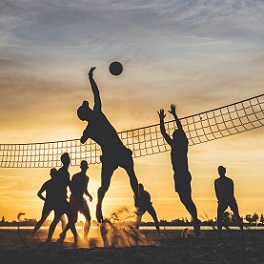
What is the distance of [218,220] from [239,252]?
154 inches

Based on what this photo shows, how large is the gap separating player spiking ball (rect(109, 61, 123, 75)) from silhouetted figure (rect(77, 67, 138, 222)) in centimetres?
205

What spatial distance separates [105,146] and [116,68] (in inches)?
114

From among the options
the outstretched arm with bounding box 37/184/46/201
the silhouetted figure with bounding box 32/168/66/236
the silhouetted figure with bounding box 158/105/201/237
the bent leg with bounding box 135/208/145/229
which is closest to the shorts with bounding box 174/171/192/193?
the silhouetted figure with bounding box 158/105/201/237

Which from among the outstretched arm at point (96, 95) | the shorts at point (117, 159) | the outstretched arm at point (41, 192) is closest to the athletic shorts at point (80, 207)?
the outstretched arm at point (41, 192)

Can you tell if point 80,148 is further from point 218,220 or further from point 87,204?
point 218,220

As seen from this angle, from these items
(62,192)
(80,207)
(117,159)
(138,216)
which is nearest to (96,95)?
(117,159)

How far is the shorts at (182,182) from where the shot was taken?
11336 millimetres

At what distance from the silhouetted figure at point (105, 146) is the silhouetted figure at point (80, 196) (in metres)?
1.53

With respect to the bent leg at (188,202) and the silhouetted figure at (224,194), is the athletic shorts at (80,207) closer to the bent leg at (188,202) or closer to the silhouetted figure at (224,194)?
the bent leg at (188,202)

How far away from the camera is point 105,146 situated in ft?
34.5

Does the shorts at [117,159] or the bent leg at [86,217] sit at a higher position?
the shorts at [117,159]

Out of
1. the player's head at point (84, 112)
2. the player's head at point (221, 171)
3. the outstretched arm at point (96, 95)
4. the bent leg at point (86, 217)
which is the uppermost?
the outstretched arm at point (96, 95)

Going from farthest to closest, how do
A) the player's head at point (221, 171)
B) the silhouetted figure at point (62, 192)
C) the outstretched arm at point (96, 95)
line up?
1. the player's head at point (221, 171)
2. the silhouetted figure at point (62, 192)
3. the outstretched arm at point (96, 95)

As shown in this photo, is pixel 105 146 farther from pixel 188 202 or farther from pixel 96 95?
pixel 188 202
